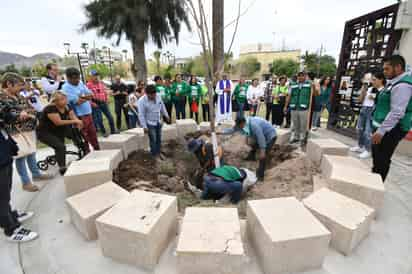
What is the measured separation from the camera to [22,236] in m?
1.83

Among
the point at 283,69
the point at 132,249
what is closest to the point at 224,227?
the point at 132,249

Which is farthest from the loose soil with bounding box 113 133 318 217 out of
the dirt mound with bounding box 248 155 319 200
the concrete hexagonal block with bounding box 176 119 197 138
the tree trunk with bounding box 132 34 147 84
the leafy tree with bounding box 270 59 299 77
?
the leafy tree with bounding box 270 59 299 77

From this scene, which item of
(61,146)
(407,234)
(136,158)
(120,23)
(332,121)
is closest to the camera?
(407,234)

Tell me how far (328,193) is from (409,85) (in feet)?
4.51

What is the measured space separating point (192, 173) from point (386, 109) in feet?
9.84

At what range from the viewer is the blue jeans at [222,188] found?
2477 mm

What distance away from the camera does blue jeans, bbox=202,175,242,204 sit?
248 centimetres

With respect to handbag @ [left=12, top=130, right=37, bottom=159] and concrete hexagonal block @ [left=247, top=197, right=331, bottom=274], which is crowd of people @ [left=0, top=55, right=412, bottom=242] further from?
concrete hexagonal block @ [left=247, top=197, right=331, bottom=274]

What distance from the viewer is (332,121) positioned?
5.82 meters

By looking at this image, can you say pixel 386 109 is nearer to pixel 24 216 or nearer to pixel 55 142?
pixel 24 216

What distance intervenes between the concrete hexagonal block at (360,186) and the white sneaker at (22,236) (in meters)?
3.09

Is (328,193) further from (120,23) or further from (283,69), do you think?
(283,69)

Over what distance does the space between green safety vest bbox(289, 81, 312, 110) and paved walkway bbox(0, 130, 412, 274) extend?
2.42 metres

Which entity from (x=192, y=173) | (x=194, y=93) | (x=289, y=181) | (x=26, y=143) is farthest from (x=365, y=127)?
(x=26, y=143)
